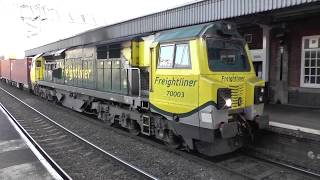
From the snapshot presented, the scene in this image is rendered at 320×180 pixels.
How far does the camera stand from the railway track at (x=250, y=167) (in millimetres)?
7392

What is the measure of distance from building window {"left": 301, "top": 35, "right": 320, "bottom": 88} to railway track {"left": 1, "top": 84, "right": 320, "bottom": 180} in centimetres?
646

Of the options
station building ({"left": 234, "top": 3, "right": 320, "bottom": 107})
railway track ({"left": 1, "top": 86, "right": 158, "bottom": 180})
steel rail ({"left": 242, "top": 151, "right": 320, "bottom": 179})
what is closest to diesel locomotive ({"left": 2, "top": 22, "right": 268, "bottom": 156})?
steel rail ({"left": 242, "top": 151, "right": 320, "bottom": 179})

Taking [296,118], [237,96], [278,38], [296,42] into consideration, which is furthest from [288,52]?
[237,96]

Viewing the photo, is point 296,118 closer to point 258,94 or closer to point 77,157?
point 258,94

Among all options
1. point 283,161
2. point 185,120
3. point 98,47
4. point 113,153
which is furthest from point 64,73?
point 283,161

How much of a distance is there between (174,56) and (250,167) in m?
3.07

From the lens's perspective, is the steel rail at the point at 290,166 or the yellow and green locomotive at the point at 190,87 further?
the yellow and green locomotive at the point at 190,87

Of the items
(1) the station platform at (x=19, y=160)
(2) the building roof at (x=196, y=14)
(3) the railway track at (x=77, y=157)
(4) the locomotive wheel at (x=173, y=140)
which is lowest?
(3) the railway track at (x=77, y=157)

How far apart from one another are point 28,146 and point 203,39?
5.62 meters

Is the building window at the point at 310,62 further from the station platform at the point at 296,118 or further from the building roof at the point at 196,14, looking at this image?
the building roof at the point at 196,14

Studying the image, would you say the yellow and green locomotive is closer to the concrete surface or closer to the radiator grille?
the radiator grille

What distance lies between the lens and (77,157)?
9.05 meters

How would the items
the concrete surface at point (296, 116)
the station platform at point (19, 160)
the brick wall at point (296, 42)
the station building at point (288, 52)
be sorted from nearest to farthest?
the station platform at point (19, 160), the concrete surface at point (296, 116), the station building at point (288, 52), the brick wall at point (296, 42)

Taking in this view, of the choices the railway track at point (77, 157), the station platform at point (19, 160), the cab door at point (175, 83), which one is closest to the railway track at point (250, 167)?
the cab door at point (175, 83)
